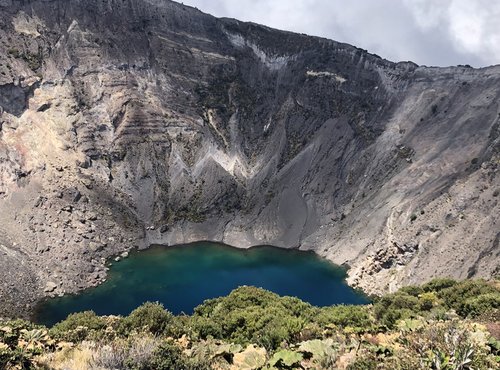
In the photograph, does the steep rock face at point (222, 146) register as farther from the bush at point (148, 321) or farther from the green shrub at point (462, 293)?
the bush at point (148, 321)

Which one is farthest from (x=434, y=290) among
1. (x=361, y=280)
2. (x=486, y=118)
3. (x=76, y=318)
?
(x=486, y=118)

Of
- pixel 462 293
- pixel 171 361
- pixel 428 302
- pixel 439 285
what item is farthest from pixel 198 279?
pixel 171 361

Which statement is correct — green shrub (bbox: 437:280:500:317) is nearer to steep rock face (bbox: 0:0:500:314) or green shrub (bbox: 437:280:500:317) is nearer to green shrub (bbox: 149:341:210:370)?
green shrub (bbox: 149:341:210:370)

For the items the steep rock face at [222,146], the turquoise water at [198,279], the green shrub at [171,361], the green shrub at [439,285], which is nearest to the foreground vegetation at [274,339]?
the green shrub at [171,361]

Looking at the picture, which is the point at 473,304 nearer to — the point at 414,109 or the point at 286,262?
the point at 286,262

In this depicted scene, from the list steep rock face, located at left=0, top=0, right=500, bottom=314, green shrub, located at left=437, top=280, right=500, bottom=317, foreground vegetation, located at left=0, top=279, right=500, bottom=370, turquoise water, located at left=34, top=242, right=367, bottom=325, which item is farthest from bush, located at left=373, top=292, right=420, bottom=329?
turquoise water, located at left=34, top=242, right=367, bottom=325
